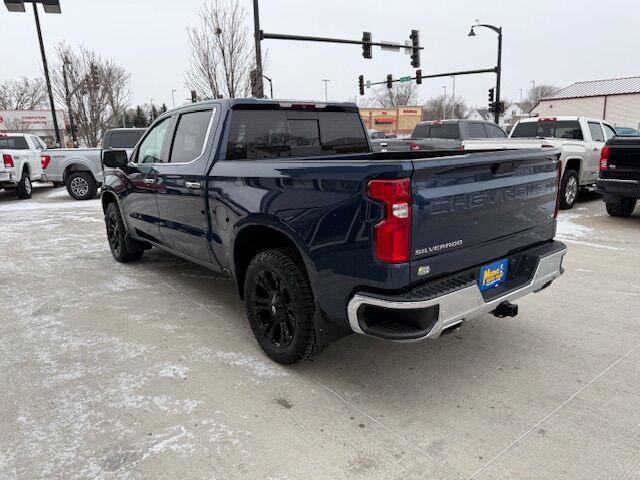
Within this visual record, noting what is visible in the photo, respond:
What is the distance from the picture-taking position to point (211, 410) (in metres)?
2.95

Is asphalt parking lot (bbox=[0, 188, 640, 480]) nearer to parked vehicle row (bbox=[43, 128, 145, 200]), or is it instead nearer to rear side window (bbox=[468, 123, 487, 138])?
rear side window (bbox=[468, 123, 487, 138])

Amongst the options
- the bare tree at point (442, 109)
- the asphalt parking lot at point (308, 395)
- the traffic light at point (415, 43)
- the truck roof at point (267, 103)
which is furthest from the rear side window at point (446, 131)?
the bare tree at point (442, 109)

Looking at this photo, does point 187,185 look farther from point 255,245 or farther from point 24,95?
point 24,95

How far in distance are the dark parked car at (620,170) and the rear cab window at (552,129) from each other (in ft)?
7.85

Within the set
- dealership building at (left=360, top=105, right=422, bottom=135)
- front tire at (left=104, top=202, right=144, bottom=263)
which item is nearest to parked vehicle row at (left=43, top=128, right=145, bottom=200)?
front tire at (left=104, top=202, right=144, bottom=263)

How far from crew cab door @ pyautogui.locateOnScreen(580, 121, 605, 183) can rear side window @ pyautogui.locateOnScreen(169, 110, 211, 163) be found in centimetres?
891

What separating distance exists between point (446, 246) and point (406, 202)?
43 cm

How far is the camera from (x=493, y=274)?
10.2 feet

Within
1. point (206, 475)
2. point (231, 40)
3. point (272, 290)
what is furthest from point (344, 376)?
point (231, 40)

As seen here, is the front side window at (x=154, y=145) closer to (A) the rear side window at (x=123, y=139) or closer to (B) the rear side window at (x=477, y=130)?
(A) the rear side window at (x=123, y=139)

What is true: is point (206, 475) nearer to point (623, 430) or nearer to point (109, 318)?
point (623, 430)

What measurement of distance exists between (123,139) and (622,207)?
12376 mm

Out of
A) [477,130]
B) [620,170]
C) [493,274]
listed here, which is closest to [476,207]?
[493,274]

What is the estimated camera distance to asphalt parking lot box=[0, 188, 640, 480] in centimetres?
248
